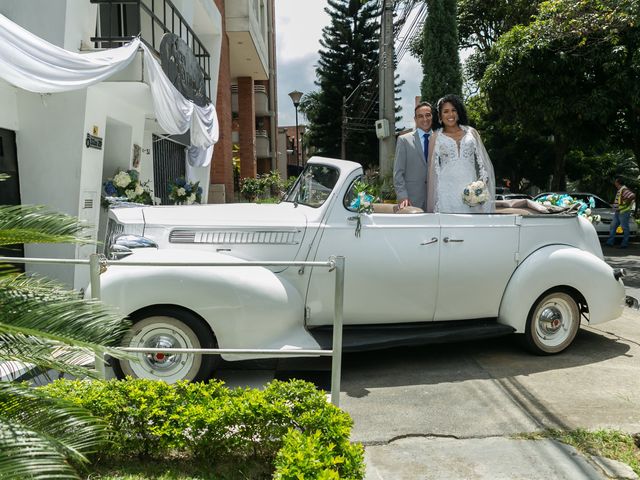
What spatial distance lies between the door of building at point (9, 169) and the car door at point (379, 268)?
4.52 metres

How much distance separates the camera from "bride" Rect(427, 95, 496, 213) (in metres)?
5.50

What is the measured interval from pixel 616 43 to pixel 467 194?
9551 millimetres

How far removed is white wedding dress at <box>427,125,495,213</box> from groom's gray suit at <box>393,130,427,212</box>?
0.59ft

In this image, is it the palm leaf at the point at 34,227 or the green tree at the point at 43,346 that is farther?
the palm leaf at the point at 34,227

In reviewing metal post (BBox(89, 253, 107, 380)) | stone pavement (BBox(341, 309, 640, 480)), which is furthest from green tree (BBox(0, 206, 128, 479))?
stone pavement (BBox(341, 309, 640, 480))

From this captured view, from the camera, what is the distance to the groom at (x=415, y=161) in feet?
19.0

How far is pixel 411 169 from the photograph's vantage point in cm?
583

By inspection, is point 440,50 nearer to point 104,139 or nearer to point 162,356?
point 104,139

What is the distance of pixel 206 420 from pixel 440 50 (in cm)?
1290

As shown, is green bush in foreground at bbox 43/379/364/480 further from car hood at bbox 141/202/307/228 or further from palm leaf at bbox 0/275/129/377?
car hood at bbox 141/202/307/228

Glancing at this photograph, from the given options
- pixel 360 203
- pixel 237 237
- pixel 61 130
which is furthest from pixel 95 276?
pixel 61 130

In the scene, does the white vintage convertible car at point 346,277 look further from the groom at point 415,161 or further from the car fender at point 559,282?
the groom at point 415,161

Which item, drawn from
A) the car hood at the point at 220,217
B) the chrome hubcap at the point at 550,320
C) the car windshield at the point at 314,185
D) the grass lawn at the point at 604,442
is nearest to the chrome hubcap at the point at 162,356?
the car hood at the point at 220,217

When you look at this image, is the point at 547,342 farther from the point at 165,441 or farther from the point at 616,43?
the point at 616,43
